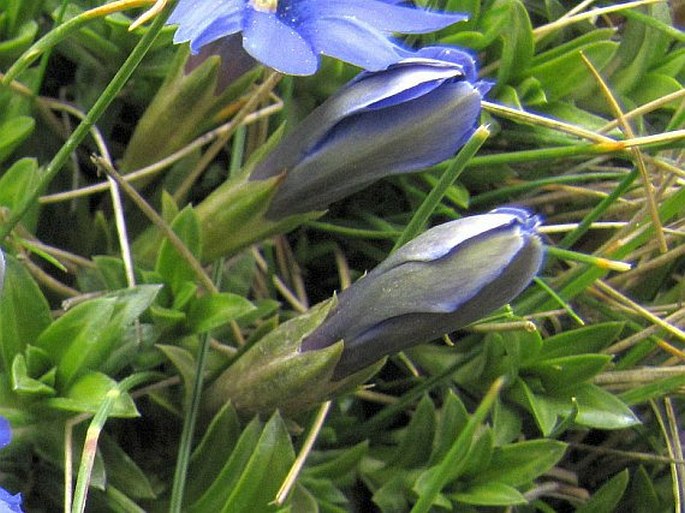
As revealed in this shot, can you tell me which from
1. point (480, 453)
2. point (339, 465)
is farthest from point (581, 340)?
point (339, 465)

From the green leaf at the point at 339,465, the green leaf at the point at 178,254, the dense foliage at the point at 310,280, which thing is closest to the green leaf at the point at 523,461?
the dense foliage at the point at 310,280

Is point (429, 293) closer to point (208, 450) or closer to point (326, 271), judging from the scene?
point (208, 450)

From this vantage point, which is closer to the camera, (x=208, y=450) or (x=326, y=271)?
(x=208, y=450)

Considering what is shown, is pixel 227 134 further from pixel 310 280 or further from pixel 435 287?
pixel 435 287

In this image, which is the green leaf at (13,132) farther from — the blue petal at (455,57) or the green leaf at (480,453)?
the green leaf at (480,453)

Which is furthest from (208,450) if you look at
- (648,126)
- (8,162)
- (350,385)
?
(648,126)

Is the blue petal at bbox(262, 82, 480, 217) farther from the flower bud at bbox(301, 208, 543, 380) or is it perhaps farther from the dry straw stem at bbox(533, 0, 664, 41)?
the dry straw stem at bbox(533, 0, 664, 41)
